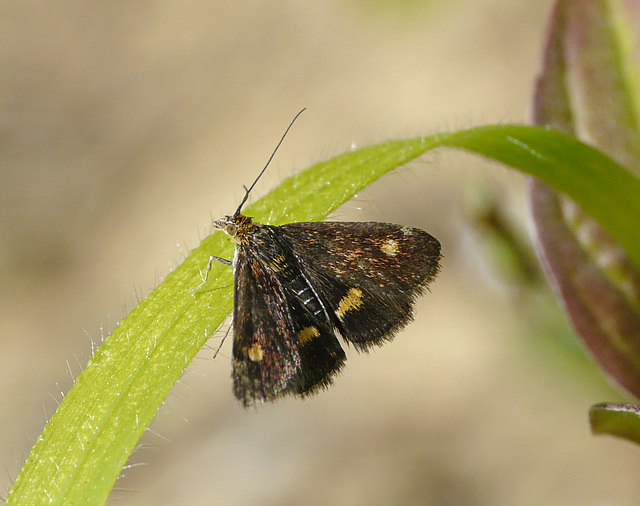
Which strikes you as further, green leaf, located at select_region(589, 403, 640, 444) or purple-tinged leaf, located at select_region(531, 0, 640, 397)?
purple-tinged leaf, located at select_region(531, 0, 640, 397)

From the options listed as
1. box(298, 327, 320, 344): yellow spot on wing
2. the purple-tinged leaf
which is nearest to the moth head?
box(298, 327, 320, 344): yellow spot on wing

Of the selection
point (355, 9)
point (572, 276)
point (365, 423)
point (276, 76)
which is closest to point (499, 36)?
point (355, 9)

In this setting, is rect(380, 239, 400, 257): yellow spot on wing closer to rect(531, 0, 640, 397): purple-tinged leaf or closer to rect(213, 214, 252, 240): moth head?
rect(213, 214, 252, 240): moth head

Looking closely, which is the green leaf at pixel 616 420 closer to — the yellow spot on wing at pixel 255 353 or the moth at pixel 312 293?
the moth at pixel 312 293

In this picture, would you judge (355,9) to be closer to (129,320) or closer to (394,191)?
(394,191)

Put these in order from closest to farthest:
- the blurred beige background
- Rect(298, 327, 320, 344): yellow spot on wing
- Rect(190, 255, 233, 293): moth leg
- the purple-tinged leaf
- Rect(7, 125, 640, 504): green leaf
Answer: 1. Rect(7, 125, 640, 504): green leaf
2. Rect(190, 255, 233, 293): moth leg
3. Rect(298, 327, 320, 344): yellow spot on wing
4. the purple-tinged leaf
5. the blurred beige background

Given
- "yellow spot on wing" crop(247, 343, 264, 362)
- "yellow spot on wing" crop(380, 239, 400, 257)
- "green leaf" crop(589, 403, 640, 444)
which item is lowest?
"green leaf" crop(589, 403, 640, 444)

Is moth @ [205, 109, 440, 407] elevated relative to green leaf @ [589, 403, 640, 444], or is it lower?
elevated

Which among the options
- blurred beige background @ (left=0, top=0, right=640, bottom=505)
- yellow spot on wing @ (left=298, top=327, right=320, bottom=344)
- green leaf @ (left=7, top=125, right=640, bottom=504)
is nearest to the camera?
green leaf @ (left=7, top=125, right=640, bottom=504)
